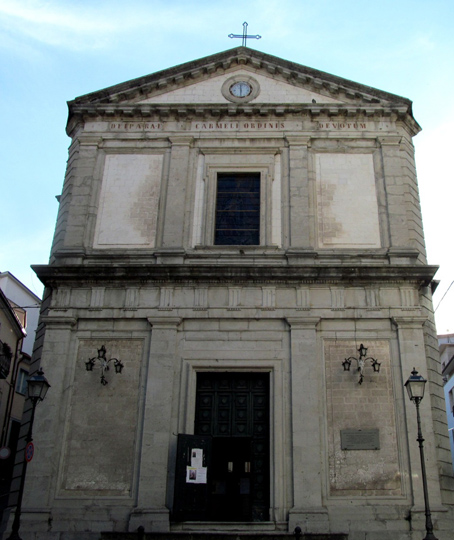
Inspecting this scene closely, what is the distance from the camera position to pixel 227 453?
52.6 feet

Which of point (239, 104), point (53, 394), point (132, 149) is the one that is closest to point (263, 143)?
point (239, 104)

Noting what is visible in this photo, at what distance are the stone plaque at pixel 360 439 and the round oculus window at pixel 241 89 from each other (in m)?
11.3

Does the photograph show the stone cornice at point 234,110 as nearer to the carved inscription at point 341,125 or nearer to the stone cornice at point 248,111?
the stone cornice at point 248,111

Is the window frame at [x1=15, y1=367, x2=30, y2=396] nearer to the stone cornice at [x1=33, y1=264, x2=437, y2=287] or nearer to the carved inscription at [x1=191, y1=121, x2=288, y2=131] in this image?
the stone cornice at [x1=33, y1=264, x2=437, y2=287]

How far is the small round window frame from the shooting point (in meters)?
20.5

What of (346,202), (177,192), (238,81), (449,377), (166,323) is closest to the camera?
(166,323)

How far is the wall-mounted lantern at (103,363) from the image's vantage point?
54.2 ft

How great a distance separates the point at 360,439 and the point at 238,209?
24.9 ft

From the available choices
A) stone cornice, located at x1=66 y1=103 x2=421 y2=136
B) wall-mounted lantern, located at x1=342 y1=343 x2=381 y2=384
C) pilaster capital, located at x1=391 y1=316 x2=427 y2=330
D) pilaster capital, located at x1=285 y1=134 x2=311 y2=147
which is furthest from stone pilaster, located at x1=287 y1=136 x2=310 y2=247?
wall-mounted lantern, located at x1=342 y1=343 x2=381 y2=384

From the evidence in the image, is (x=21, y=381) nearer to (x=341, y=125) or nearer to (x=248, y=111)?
(x=248, y=111)

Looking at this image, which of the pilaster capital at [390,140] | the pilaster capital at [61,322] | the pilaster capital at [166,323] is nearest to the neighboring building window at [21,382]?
the pilaster capital at [61,322]

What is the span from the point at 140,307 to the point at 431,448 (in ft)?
27.2

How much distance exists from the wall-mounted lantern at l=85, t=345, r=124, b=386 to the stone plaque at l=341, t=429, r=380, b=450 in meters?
6.01

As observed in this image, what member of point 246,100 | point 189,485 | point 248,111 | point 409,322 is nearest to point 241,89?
point 246,100
